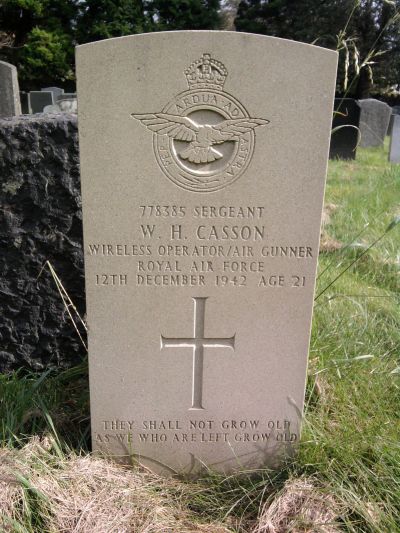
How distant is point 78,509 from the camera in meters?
1.84

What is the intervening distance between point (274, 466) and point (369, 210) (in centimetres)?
343

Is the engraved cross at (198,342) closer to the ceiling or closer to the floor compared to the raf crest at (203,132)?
closer to the floor

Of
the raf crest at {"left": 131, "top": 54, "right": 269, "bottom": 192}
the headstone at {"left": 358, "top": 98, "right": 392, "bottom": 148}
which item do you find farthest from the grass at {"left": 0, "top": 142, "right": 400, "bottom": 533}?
the headstone at {"left": 358, "top": 98, "right": 392, "bottom": 148}

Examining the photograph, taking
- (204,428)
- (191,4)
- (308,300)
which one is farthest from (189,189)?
(191,4)

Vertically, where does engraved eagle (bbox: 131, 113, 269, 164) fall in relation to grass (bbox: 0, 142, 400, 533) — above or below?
above

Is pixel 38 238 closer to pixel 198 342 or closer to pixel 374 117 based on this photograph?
pixel 198 342

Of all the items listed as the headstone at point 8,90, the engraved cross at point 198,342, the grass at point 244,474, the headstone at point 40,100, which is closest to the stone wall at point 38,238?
the grass at point 244,474

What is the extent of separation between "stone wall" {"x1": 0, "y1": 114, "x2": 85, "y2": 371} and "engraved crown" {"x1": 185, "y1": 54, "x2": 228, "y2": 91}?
3.20 feet

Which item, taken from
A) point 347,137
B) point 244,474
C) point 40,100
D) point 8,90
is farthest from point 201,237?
point 40,100

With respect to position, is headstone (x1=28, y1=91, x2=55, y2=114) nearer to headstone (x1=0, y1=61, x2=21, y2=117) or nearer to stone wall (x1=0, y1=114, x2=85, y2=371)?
headstone (x1=0, y1=61, x2=21, y2=117)

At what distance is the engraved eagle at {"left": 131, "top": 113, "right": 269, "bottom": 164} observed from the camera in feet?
5.80

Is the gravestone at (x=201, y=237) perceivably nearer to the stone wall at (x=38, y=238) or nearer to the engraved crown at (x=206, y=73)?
the engraved crown at (x=206, y=73)

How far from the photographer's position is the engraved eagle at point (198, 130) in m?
1.77

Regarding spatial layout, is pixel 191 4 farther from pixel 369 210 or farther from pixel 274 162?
pixel 274 162
